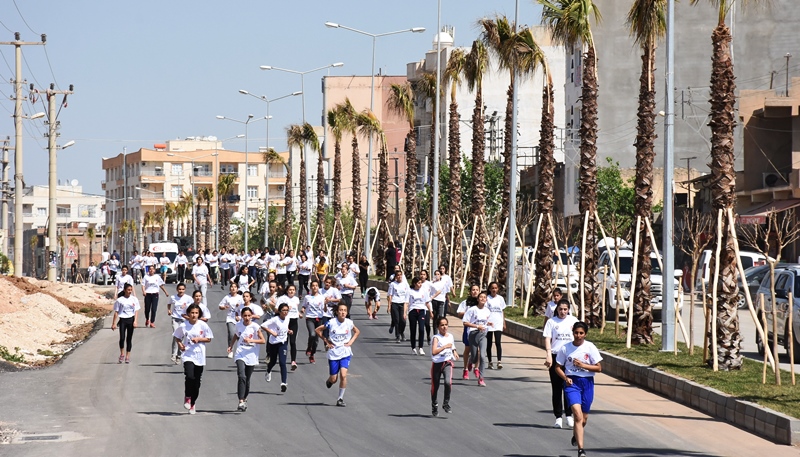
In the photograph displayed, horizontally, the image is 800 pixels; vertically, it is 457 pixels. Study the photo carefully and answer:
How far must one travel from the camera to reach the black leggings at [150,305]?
2969 cm

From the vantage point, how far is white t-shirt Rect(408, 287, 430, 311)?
24.4 m

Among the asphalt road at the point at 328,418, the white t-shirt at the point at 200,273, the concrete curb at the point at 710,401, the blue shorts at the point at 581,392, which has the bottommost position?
the asphalt road at the point at 328,418

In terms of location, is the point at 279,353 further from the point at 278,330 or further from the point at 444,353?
the point at 444,353

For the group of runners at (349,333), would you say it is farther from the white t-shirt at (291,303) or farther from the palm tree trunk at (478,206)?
the palm tree trunk at (478,206)

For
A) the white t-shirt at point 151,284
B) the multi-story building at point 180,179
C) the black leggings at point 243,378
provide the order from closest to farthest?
the black leggings at point 243,378 < the white t-shirt at point 151,284 < the multi-story building at point 180,179

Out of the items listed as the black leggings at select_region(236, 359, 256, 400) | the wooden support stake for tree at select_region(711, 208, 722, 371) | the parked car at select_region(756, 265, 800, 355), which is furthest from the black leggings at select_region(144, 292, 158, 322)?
the wooden support stake for tree at select_region(711, 208, 722, 371)

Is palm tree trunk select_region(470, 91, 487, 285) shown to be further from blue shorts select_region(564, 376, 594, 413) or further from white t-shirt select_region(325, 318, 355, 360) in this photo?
blue shorts select_region(564, 376, 594, 413)

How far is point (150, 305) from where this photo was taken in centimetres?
A: 3039

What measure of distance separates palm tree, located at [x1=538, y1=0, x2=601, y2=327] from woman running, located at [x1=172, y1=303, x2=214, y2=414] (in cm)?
1181

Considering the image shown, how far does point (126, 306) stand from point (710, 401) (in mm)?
11638

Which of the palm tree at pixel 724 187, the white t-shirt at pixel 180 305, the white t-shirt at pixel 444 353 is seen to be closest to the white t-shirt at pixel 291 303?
the white t-shirt at pixel 180 305

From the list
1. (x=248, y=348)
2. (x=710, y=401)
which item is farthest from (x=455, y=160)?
(x=710, y=401)

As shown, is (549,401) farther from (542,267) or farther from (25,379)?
(542,267)

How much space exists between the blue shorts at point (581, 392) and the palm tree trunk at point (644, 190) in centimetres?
1027
